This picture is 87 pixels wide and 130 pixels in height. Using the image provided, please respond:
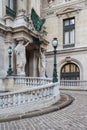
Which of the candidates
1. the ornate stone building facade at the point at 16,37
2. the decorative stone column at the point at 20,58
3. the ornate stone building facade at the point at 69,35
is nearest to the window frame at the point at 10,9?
the ornate stone building facade at the point at 16,37

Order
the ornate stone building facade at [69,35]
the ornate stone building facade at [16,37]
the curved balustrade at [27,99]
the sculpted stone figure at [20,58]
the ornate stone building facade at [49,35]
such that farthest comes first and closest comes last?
the ornate stone building facade at [69,35], the ornate stone building facade at [49,35], the ornate stone building facade at [16,37], the sculpted stone figure at [20,58], the curved balustrade at [27,99]

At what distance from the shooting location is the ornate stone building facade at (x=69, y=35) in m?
28.1

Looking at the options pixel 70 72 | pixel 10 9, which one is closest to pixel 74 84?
pixel 70 72

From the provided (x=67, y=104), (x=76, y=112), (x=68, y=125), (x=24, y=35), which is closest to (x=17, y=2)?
(x=24, y=35)

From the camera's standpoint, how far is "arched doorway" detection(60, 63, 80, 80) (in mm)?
28562

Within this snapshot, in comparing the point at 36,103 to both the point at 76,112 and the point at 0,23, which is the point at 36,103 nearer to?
the point at 76,112

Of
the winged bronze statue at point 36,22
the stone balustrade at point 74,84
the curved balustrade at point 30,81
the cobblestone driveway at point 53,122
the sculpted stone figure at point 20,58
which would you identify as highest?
the winged bronze statue at point 36,22

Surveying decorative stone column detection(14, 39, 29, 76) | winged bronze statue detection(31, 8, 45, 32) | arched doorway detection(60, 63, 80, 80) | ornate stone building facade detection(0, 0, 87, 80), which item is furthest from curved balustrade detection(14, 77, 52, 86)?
arched doorway detection(60, 63, 80, 80)

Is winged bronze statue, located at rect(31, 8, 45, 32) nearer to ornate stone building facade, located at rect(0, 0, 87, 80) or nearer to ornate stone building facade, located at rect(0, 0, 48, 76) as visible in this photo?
ornate stone building facade, located at rect(0, 0, 87, 80)

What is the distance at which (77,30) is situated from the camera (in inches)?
1137

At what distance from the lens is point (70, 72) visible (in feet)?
96.1

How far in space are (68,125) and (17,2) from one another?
18.8 meters

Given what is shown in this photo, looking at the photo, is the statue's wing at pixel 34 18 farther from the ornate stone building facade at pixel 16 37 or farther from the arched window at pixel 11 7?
the arched window at pixel 11 7

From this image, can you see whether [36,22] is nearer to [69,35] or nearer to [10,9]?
[10,9]
